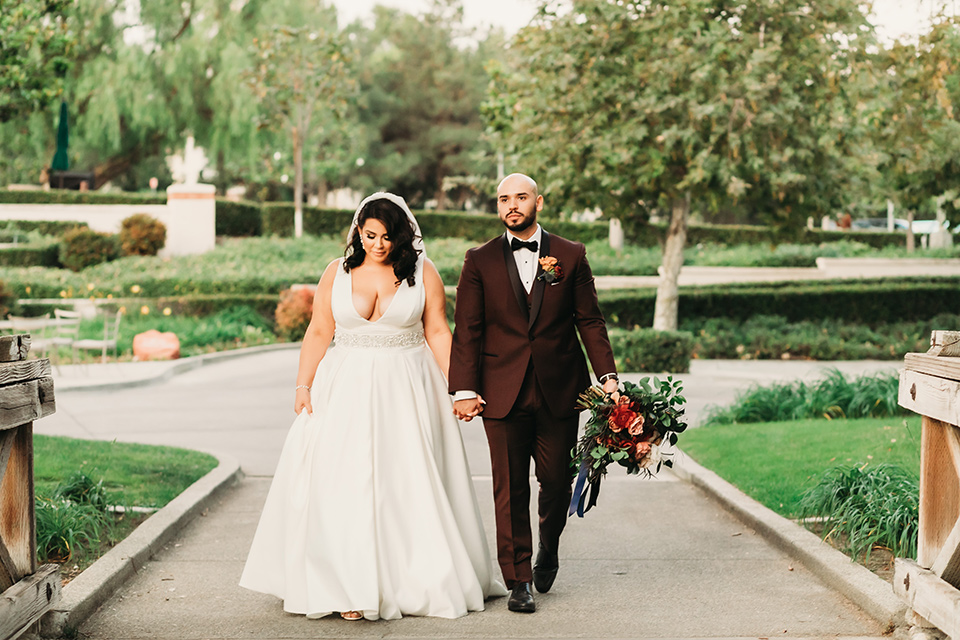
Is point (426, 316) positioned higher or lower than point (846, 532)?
higher

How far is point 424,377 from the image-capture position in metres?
5.27

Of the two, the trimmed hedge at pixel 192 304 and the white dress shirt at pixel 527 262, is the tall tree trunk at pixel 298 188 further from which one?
the white dress shirt at pixel 527 262

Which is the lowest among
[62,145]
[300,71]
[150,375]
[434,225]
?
[150,375]

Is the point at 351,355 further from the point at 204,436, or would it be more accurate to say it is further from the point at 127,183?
the point at 127,183

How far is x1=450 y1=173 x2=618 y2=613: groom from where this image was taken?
5.07 metres

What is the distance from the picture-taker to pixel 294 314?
69.4 ft

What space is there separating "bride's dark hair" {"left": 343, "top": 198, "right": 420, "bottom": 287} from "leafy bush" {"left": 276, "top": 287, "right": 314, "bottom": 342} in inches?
635

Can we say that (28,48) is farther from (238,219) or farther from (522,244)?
(238,219)

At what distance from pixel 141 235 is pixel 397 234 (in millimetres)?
26569

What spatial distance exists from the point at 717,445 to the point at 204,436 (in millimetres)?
5080

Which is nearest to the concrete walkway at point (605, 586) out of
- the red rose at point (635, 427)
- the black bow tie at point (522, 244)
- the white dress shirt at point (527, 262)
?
the red rose at point (635, 427)

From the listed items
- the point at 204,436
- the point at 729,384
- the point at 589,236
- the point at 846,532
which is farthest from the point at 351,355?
the point at 589,236

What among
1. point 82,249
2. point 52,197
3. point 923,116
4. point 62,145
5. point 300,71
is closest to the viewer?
point 923,116

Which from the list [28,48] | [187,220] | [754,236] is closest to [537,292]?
[28,48]
